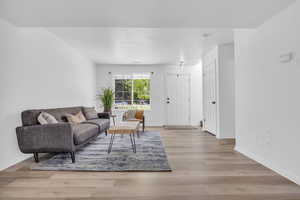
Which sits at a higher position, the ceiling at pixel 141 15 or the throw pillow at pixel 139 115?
the ceiling at pixel 141 15

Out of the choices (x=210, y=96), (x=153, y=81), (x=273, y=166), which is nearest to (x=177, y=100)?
(x=153, y=81)

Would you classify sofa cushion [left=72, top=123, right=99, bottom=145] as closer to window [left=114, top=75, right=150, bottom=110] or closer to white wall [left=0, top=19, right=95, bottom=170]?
white wall [left=0, top=19, right=95, bottom=170]

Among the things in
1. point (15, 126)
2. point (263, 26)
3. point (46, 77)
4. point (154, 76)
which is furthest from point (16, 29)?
point (154, 76)

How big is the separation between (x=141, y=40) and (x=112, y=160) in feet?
8.70

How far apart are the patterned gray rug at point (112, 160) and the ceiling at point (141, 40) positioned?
2330 mm

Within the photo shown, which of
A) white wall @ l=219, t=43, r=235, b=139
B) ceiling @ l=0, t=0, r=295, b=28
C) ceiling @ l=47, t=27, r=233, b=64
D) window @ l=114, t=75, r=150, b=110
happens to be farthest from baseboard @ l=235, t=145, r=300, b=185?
window @ l=114, t=75, r=150, b=110

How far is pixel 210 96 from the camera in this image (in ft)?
17.1

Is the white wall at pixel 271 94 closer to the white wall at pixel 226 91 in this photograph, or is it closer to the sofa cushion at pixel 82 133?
the white wall at pixel 226 91

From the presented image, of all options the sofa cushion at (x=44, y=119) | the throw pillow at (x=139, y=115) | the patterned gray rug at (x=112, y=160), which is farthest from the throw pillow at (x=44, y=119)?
the throw pillow at (x=139, y=115)

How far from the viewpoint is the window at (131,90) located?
7.20m

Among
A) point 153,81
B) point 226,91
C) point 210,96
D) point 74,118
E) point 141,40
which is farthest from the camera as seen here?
point 153,81

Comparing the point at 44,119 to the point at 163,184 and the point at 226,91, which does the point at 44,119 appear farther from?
the point at 226,91

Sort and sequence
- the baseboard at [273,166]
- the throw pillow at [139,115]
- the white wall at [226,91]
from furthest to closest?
the throw pillow at [139,115], the white wall at [226,91], the baseboard at [273,166]

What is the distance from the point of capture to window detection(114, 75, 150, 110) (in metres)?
7.20
